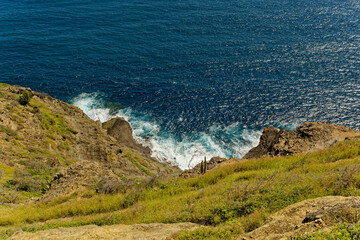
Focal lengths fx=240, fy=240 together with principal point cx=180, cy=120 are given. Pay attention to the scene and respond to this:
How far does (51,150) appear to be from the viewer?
105 feet

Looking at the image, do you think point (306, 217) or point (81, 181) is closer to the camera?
point (306, 217)

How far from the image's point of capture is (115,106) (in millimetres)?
52844

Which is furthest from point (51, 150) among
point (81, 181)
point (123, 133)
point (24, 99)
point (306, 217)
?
point (306, 217)

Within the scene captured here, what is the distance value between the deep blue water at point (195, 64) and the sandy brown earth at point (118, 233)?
2885cm

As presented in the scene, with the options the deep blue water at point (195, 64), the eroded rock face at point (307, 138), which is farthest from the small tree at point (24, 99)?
the eroded rock face at point (307, 138)

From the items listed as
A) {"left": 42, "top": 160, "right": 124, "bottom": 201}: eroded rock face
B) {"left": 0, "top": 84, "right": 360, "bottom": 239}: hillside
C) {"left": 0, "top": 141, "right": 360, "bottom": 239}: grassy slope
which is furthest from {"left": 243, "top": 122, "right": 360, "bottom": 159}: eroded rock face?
{"left": 42, "top": 160, "right": 124, "bottom": 201}: eroded rock face

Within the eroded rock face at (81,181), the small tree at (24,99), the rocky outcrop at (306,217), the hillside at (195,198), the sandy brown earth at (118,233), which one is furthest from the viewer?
the small tree at (24,99)

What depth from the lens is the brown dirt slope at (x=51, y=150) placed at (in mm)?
22469

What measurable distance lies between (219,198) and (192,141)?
101 feet

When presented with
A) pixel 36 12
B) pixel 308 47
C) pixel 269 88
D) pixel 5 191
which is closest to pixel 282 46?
pixel 308 47

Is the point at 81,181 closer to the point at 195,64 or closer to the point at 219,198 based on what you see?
the point at 219,198

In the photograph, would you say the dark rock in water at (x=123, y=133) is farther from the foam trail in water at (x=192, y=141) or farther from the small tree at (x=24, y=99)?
the small tree at (x=24, y=99)

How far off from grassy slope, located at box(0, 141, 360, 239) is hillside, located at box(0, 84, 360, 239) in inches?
2.1

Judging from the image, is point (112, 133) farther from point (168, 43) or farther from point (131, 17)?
point (131, 17)
